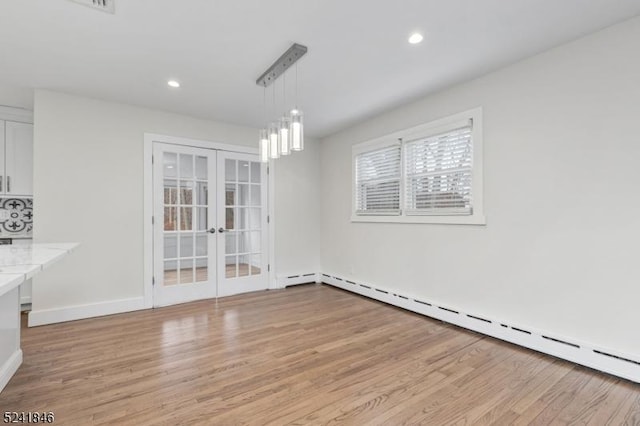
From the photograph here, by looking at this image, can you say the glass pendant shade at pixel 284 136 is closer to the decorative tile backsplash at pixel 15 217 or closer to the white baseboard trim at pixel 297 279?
the white baseboard trim at pixel 297 279

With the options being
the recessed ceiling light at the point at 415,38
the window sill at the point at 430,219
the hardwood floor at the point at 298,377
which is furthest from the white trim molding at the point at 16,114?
the recessed ceiling light at the point at 415,38

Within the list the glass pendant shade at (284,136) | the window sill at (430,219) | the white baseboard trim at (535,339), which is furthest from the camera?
the window sill at (430,219)

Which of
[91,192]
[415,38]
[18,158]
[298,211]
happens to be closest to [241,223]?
[298,211]

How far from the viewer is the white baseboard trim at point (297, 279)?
191 inches

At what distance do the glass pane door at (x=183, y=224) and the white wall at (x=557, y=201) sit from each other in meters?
2.98

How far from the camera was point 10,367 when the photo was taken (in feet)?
6.91

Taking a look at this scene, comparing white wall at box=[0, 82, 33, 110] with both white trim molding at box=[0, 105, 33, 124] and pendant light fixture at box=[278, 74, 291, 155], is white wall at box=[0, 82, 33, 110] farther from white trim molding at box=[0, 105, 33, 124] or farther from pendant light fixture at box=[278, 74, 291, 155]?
pendant light fixture at box=[278, 74, 291, 155]

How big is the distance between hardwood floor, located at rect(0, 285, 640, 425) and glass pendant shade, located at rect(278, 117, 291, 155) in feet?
5.69

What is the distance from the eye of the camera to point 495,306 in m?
2.85

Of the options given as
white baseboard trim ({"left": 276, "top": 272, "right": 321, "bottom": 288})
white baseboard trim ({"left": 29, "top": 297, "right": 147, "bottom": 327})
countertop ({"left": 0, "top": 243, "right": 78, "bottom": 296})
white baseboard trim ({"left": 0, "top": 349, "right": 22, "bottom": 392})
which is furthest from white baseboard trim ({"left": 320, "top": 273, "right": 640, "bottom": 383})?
white baseboard trim ({"left": 0, "top": 349, "right": 22, "bottom": 392})

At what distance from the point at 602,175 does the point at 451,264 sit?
147 cm

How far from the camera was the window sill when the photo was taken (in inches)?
117

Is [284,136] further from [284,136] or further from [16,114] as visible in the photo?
[16,114]

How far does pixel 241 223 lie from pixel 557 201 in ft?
12.5
